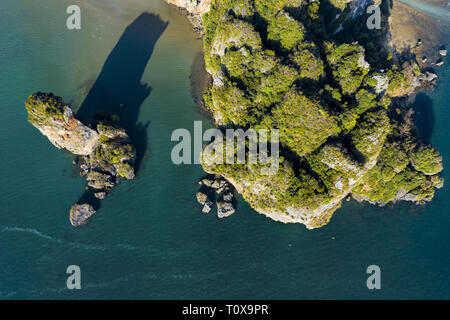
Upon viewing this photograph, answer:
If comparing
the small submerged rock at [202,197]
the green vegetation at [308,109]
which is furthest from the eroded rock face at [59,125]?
the green vegetation at [308,109]

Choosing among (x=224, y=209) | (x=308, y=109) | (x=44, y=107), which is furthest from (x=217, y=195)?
(x=44, y=107)

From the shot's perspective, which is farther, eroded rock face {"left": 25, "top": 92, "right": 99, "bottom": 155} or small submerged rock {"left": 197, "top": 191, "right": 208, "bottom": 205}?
small submerged rock {"left": 197, "top": 191, "right": 208, "bottom": 205}

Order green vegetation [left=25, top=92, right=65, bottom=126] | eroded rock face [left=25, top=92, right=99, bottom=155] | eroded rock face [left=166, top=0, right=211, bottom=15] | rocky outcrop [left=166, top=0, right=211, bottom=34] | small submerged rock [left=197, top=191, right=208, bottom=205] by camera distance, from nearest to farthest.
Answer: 1. green vegetation [left=25, top=92, right=65, bottom=126]
2. eroded rock face [left=25, top=92, right=99, bottom=155]
3. small submerged rock [left=197, top=191, right=208, bottom=205]
4. eroded rock face [left=166, top=0, right=211, bottom=15]
5. rocky outcrop [left=166, top=0, right=211, bottom=34]

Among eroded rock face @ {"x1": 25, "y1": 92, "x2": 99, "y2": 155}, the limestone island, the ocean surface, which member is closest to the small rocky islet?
eroded rock face @ {"x1": 25, "y1": 92, "x2": 99, "y2": 155}

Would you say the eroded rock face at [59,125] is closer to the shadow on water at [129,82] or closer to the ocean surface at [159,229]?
Answer: the ocean surface at [159,229]

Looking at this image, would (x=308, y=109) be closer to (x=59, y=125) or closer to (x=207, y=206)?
(x=207, y=206)

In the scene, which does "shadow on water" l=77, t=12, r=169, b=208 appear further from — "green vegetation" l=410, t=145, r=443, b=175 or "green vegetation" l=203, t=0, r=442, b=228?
"green vegetation" l=410, t=145, r=443, b=175
